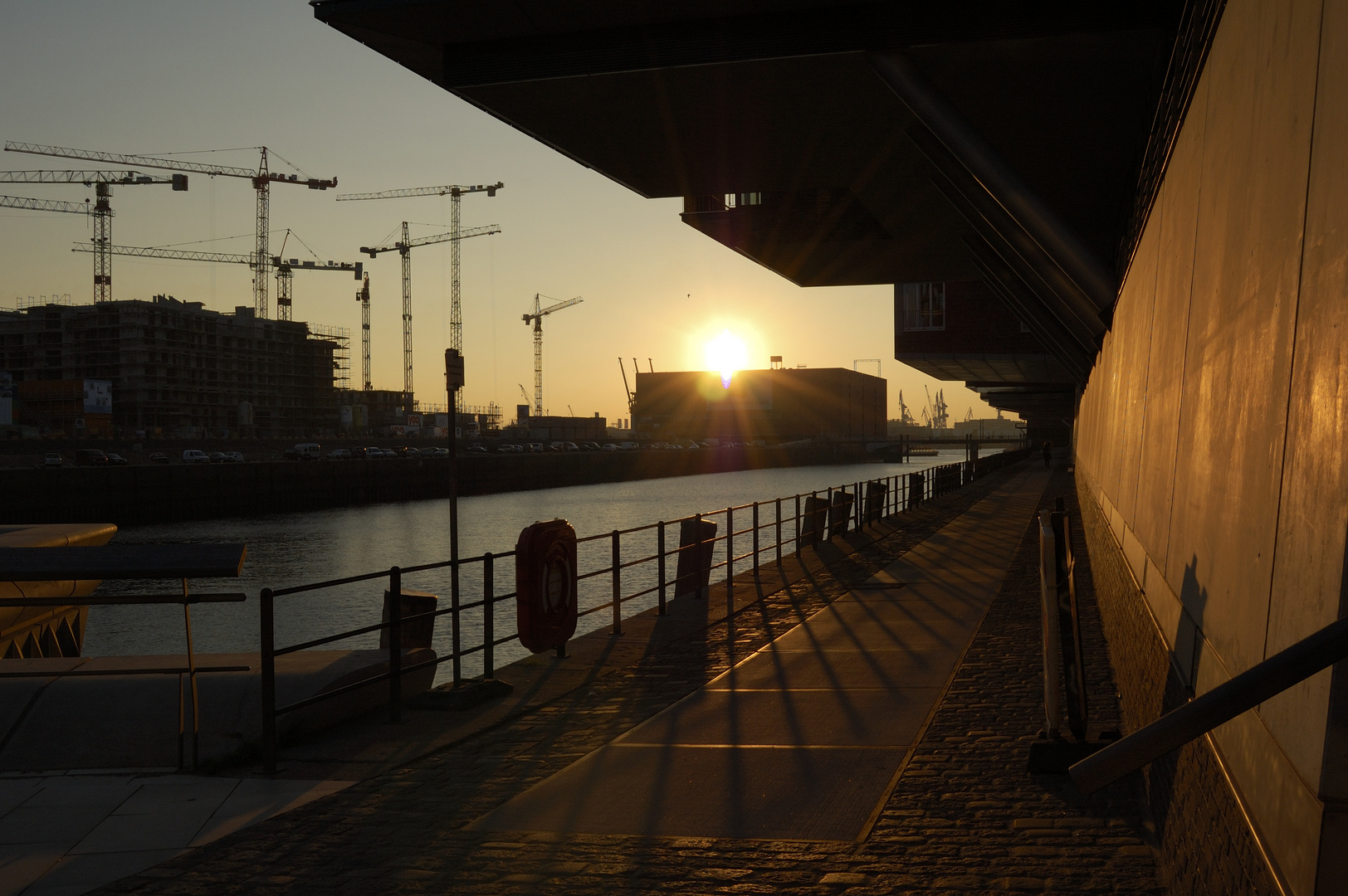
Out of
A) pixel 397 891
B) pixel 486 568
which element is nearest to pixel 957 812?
pixel 397 891

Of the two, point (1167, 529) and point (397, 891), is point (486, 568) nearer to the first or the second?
point (397, 891)

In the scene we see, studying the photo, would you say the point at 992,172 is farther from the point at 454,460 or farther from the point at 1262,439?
the point at 1262,439

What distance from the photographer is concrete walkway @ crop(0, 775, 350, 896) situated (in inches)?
210

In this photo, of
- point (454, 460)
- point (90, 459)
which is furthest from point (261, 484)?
point (454, 460)

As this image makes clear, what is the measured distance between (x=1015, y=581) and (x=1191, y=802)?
12.7 m

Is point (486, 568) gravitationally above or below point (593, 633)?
above

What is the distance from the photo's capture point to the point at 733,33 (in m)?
12.5

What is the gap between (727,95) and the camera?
556 inches

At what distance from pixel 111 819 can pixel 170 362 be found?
170371 mm

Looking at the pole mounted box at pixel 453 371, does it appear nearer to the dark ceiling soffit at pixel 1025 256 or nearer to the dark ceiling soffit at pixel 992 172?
the dark ceiling soffit at pixel 992 172

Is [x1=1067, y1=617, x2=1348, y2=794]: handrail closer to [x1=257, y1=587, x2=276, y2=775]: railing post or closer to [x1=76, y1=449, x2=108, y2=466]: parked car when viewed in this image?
[x1=257, y1=587, x2=276, y2=775]: railing post

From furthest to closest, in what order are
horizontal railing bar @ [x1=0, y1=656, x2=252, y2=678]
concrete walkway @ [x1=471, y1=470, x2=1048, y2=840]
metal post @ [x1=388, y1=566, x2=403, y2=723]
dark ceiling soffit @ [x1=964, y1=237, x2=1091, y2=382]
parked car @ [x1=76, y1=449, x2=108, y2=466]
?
parked car @ [x1=76, y1=449, x2=108, y2=466] < dark ceiling soffit @ [x1=964, y1=237, x2=1091, y2=382] < metal post @ [x1=388, y1=566, x2=403, y2=723] < horizontal railing bar @ [x1=0, y1=656, x2=252, y2=678] < concrete walkway @ [x1=471, y1=470, x2=1048, y2=840]

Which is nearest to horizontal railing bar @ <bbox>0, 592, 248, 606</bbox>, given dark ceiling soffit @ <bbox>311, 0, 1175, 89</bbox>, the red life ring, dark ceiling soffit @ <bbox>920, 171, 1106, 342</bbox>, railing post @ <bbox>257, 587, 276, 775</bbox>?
railing post @ <bbox>257, 587, 276, 775</bbox>

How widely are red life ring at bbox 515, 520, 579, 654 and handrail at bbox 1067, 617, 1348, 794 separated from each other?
7779mm
